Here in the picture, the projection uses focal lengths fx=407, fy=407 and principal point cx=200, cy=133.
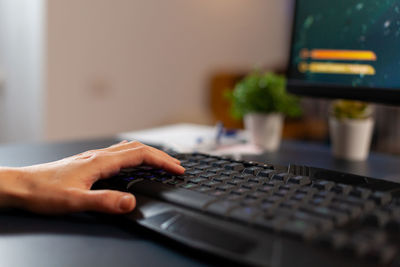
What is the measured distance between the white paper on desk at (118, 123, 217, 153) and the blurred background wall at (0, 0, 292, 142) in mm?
1000

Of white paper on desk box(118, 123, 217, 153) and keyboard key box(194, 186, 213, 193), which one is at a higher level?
keyboard key box(194, 186, 213, 193)

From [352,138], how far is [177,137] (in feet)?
1.55

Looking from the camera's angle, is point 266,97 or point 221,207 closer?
point 221,207

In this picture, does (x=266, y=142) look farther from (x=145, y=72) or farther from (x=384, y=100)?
(x=145, y=72)

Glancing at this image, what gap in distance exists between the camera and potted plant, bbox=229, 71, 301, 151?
1.12m

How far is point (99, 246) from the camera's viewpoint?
16.0 inches

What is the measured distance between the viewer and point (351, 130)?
40.3 inches

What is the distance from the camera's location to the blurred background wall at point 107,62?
2586 millimetres

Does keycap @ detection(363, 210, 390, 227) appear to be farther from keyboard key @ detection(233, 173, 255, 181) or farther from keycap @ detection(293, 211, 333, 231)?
keyboard key @ detection(233, 173, 255, 181)

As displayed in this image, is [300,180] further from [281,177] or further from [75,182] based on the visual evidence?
[75,182]

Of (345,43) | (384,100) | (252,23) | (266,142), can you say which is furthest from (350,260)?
(252,23)

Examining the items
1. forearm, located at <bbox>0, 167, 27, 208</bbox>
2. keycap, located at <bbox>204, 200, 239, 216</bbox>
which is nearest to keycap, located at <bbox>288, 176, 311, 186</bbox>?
keycap, located at <bbox>204, 200, 239, 216</bbox>

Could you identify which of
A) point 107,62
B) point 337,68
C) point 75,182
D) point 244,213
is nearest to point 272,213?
point 244,213

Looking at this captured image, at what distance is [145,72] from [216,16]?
3.37 ft
